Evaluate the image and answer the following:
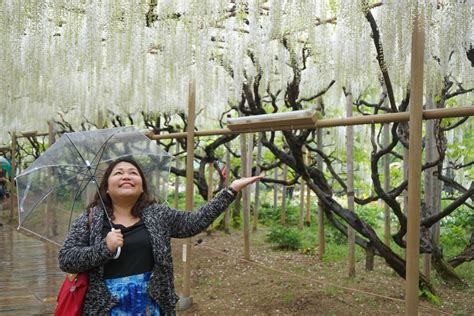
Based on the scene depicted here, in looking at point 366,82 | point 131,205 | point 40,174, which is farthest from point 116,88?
point 131,205

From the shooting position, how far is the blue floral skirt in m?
2.41

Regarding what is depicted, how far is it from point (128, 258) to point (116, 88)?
7.11 m

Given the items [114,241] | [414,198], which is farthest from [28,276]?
[414,198]

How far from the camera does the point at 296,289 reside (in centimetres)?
540

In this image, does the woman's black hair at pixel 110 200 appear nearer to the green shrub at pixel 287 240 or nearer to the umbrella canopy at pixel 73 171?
the umbrella canopy at pixel 73 171

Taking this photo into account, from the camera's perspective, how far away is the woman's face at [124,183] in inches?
101

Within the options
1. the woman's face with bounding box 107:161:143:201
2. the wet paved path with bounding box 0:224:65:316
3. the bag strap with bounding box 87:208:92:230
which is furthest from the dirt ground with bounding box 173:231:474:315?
the bag strap with bounding box 87:208:92:230

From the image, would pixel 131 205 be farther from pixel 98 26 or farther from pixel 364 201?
pixel 364 201

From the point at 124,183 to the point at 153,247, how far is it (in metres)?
0.36

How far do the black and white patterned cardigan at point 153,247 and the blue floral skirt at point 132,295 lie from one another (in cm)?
3

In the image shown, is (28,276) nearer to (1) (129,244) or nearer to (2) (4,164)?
(1) (129,244)

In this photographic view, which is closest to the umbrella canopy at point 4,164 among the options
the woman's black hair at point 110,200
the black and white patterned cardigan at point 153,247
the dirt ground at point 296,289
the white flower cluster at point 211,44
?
the white flower cluster at point 211,44

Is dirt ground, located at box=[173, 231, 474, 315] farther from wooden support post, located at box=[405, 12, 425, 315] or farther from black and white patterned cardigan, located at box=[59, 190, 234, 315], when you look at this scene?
black and white patterned cardigan, located at box=[59, 190, 234, 315]

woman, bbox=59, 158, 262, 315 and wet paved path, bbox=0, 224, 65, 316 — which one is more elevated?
woman, bbox=59, 158, 262, 315
